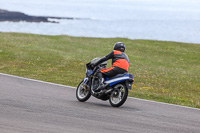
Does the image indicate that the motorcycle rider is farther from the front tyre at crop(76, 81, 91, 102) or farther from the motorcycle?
the front tyre at crop(76, 81, 91, 102)

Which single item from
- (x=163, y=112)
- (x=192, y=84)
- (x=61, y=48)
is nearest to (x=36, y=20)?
(x=61, y=48)

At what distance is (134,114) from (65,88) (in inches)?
224

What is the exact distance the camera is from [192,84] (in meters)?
22.2

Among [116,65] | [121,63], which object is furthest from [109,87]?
[121,63]

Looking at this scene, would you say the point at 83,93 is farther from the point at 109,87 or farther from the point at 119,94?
the point at 119,94

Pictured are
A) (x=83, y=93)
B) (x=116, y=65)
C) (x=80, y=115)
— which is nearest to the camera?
(x=80, y=115)

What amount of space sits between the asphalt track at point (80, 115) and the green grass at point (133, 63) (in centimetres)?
325

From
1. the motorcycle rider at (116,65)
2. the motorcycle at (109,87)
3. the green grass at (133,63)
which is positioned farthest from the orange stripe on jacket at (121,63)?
the green grass at (133,63)

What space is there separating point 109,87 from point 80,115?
2.14 meters

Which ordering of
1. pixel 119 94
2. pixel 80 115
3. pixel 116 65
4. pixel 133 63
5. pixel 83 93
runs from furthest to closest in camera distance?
1. pixel 133 63
2. pixel 83 93
3. pixel 116 65
4. pixel 119 94
5. pixel 80 115

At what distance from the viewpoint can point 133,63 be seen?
30.1 metres

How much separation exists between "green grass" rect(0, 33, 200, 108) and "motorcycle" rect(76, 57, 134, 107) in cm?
375

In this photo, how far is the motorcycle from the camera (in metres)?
11.2

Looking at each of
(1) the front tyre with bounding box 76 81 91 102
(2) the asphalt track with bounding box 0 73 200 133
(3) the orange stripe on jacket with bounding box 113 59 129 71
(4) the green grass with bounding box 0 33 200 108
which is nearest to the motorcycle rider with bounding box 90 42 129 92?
(3) the orange stripe on jacket with bounding box 113 59 129 71
